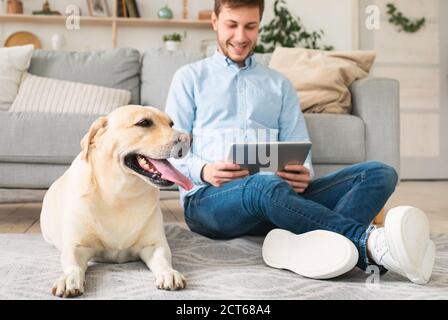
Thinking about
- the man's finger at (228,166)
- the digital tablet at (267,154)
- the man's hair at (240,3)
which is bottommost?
the man's finger at (228,166)

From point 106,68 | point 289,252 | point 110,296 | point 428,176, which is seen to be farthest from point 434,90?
point 110,296

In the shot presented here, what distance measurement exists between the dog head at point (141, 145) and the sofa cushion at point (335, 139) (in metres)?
1.16

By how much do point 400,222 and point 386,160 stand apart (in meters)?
1.35

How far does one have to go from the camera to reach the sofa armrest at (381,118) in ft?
7.96

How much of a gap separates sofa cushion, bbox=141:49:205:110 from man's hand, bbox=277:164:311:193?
1489 mm

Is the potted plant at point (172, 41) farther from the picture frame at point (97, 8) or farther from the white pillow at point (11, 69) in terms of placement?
the white pillow at point (11, 69)

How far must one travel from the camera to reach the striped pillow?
2604 mm

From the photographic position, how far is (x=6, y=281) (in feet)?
4.04

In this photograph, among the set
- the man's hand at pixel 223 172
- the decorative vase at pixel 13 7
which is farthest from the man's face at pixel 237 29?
the decorative vase at pixel 13 7

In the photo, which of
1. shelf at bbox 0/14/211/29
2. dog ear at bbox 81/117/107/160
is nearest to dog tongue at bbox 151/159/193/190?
dog ear at bbox 81/117/107/160

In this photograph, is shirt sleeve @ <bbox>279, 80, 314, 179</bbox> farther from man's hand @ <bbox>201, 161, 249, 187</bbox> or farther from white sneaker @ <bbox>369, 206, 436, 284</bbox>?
white sneaker @ <bbox>369, 206, 436, 284</bbox>

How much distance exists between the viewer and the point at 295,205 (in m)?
1.34

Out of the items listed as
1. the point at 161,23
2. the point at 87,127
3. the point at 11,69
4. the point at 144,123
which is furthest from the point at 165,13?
the point at 144,123

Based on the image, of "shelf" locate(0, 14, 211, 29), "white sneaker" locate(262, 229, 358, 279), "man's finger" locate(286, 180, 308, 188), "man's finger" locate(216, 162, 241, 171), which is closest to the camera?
"white sneaker" locate(262, 229, 358, 279)
